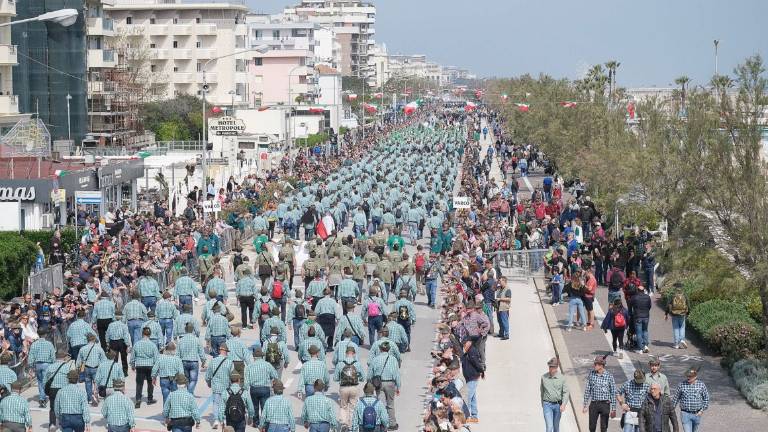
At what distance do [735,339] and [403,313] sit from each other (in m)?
5.38

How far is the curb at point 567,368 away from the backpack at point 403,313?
266cm

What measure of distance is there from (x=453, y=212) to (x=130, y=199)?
35.5ft

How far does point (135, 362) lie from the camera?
1980 cm

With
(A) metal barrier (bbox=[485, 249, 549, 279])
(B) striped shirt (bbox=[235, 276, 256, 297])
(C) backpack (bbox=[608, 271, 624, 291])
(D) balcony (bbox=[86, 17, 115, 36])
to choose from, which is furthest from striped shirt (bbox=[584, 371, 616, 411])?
(D) balcony (bbox=[86, 17, 115, 36])

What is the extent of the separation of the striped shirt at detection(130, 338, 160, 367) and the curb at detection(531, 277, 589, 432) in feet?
18.7

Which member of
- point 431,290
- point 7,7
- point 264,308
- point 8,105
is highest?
point 7,7

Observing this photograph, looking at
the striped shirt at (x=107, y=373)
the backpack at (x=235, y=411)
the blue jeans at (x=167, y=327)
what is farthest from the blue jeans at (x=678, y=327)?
the striped shirt at (x=107, y=373)

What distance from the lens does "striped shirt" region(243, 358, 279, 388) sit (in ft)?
58.5

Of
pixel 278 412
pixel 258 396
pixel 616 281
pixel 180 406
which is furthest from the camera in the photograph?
pixel 616 281

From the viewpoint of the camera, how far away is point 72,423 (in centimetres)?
1677

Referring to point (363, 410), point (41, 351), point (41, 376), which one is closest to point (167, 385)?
point (41, 351)

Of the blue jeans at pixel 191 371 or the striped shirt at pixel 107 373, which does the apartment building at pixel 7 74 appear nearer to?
the blue jeans at pixel 191 371

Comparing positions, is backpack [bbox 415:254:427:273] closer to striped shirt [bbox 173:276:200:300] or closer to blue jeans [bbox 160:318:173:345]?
striped shirt [bbox 173:276:200:300]

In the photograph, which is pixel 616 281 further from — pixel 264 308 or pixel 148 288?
pixel 148 288
